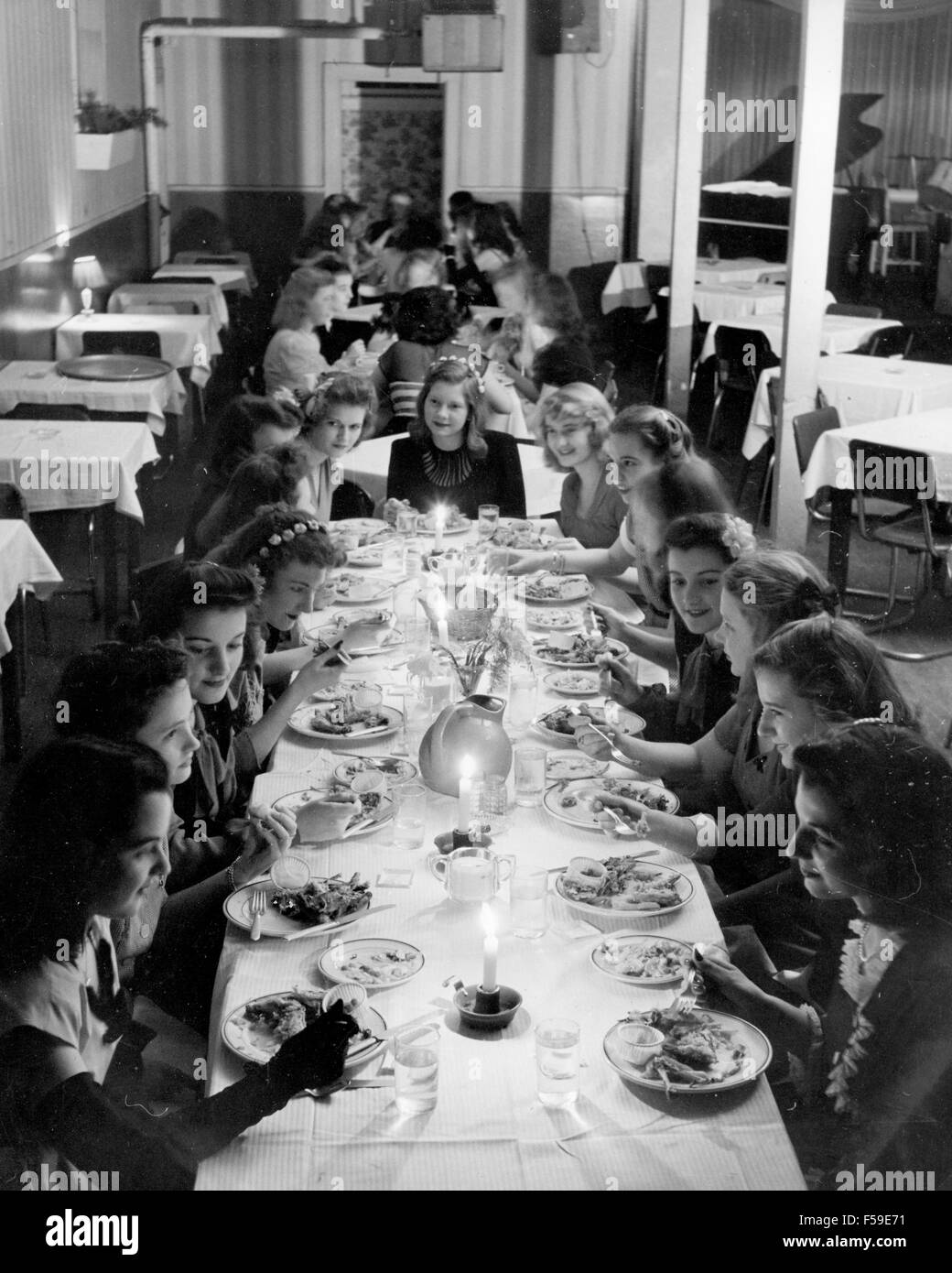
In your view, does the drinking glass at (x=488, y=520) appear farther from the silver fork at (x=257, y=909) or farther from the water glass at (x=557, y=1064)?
the water glass at (x=557, y=1064)

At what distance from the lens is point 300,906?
6.81 feet

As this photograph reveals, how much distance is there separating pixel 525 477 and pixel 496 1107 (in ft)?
11.4

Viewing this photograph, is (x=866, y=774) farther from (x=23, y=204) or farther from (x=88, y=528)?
(x=23, y=204)

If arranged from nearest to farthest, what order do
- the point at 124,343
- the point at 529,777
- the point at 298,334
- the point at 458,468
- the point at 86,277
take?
the point at 529,777 → the point at 458,468 → the point at 298,334 → the point at 124,343 → the point at 86,277

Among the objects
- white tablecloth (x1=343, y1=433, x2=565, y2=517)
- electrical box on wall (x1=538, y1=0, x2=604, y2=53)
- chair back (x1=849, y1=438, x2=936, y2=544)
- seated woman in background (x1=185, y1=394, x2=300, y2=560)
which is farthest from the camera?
electrical box on wall (x1=538, y1=0, x2=604, y2=53)

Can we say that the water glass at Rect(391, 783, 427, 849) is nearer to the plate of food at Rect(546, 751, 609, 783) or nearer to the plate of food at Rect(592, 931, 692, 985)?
the plate of food at Rect(546, 751, 609, 783)

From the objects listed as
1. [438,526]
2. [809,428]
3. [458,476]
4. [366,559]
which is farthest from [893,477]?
[366,559]

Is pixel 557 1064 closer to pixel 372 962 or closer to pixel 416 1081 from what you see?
pixel 416 1081

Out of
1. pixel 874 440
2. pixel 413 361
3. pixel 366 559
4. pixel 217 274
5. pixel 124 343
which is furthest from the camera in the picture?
pixel 217 274

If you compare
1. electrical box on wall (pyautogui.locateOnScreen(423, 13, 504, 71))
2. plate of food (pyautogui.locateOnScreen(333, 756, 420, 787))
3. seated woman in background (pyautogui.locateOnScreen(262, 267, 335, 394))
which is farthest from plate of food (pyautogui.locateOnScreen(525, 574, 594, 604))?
electrical box on wall (pyautogui.locateOnScreen(423, 13, 504, 71))

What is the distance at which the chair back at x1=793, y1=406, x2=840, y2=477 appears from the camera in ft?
17.3

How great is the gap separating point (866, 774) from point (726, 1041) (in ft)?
1.62

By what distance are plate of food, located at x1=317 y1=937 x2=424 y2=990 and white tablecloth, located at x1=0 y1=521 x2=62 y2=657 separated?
7.42ft

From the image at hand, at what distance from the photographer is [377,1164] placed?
1.61 m
